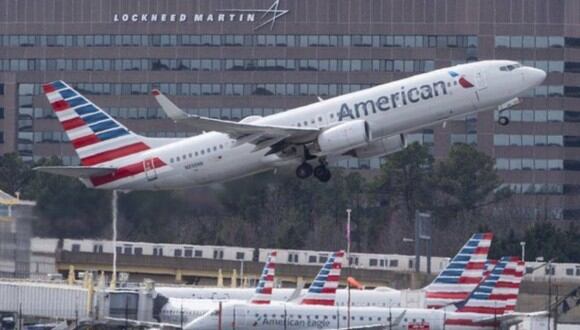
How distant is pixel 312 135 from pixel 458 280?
907 cm

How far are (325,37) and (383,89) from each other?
8940 centimetres

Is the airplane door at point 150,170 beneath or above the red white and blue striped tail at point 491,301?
above

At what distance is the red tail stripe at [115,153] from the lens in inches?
3767

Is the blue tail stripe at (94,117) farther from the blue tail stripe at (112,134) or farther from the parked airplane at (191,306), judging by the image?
the parked airplane at (191,306)

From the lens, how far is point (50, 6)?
18312cm

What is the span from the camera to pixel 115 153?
3782 inches

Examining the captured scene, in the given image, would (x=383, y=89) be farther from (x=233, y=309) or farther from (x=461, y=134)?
(x=461, y=134)

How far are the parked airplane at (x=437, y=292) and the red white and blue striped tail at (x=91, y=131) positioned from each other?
665 cm

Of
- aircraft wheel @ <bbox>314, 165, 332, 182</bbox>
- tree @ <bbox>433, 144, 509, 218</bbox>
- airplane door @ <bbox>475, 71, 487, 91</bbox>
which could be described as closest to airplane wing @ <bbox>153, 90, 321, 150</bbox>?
aircraft wheel @ <bbox>314, 165, 332, 182</bbox>

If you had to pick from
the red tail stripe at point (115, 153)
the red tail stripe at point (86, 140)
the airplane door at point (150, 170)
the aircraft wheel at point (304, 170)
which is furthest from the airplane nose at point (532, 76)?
the red tail stripe at point (86, 140)

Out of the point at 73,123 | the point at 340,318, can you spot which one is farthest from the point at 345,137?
the point at 73,123

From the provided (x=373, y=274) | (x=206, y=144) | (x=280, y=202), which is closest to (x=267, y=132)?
(x=206, y=144)

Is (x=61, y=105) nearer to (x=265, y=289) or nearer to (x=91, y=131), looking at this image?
(x=91, y=131)

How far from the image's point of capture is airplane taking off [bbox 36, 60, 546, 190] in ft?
297
